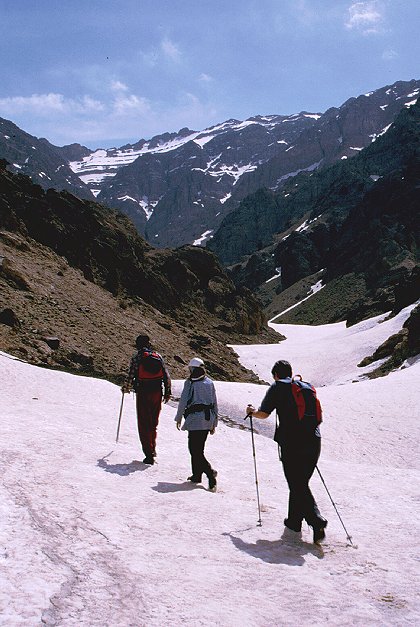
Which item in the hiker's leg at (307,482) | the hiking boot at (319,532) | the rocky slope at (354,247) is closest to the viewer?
the hiking boot at (319,532)

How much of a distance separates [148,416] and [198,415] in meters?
1.63

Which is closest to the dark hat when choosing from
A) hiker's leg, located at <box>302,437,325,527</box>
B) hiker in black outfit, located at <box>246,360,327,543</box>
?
hiker in black outfit, located at <box>246,360,327,543</box>

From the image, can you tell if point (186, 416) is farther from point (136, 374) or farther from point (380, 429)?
point (380, 429)

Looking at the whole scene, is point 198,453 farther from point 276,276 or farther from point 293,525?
point 276,276

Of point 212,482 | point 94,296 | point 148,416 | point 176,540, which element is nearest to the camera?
point 176,540

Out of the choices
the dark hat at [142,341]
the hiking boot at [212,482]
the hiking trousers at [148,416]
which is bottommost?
the hiking boot at [212,482]

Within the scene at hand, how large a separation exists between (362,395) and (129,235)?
1596 inches

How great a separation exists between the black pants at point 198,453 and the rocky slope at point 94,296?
13.4m

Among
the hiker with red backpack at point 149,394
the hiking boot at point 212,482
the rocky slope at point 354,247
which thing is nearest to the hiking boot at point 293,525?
the hiking boot at point 212,482

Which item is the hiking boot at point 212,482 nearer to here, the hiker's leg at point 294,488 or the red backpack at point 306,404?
the hiker's leg at point 294,488

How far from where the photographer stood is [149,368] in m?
9.77

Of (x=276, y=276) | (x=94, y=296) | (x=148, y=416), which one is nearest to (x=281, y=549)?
(x=148, y=416)

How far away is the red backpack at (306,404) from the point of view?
6.54 metres

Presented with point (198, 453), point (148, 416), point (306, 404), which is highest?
point (306, 404)
